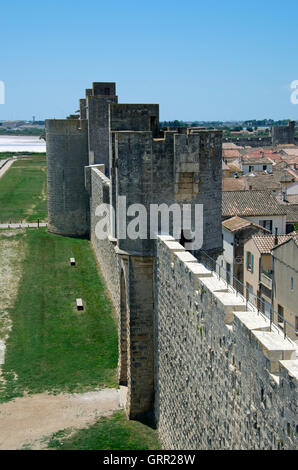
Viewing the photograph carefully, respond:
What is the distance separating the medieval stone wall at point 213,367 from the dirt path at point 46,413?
1.60 meters

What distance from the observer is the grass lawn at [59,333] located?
16.0 m

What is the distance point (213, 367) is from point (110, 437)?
5082 millimetres

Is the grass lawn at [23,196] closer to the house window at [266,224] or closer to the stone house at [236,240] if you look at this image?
the house window at [266,224]

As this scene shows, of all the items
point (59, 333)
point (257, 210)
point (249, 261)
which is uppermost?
point (257, 210)

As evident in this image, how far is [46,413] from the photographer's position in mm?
14328

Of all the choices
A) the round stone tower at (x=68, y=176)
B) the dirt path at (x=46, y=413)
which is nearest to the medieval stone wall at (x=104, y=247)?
the round stone tower at (x=68, y=176)

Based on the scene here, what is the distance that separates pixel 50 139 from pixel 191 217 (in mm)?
22792

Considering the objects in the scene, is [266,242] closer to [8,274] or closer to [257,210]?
[257,210]

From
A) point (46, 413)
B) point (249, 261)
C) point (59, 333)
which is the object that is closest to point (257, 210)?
point (249, 261)

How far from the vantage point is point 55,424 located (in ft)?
45.6

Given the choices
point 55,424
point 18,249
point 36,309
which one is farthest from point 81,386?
point 18,249

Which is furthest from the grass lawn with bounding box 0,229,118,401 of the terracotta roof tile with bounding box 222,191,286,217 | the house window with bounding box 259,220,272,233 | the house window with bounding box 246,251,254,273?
the house window with bounding box 259,220,272,233

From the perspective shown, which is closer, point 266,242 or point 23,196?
point 266,242

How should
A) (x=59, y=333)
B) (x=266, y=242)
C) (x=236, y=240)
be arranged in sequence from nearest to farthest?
(x=59, y=333), (x=266, y=242), (x=236, y=240)
